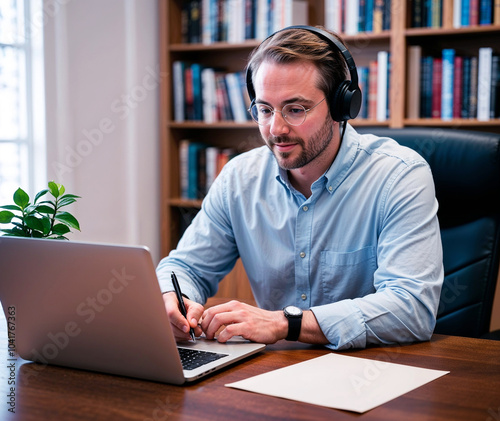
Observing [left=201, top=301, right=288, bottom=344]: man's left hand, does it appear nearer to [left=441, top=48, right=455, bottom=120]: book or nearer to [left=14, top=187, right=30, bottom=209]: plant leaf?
[left=14, top=187, right=30, bottom=209]: plant leaf

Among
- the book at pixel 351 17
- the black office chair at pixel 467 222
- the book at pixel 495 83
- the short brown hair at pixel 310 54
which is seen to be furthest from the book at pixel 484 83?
the short brown hair at pixel 310 54

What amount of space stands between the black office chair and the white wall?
1.50 metres

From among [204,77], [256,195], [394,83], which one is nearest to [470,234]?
[256,195]

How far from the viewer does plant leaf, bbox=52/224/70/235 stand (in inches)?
45.0

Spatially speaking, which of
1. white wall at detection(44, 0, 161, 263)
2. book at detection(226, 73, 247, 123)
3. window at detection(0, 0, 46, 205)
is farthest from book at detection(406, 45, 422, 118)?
window at detection(0, 0, 46, 205)

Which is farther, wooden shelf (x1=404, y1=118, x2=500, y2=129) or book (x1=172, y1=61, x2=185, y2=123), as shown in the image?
book (x1=172, y1=61, x2=185, y2=123)

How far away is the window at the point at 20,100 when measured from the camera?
242 cm

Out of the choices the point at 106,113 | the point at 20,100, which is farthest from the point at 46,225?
the point at 106,113

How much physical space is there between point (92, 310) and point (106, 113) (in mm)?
1983

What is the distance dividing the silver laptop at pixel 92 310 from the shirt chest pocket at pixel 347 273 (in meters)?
0.46

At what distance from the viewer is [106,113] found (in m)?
2.79

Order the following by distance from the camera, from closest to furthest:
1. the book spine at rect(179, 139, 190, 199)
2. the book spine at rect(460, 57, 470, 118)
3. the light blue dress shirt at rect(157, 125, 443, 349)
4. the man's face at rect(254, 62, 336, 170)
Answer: the light blue dress shirt at rect(157, 125, 443, 349)
the man's face at rect(254, 62, 336, 170)
the book spine at rect(460, 57, 470, 118)
the book spine at rect(179, 139, 190, 199)

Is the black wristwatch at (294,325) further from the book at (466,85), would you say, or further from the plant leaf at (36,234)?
the book at (466,85)

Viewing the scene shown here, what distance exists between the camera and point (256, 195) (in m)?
1.56
